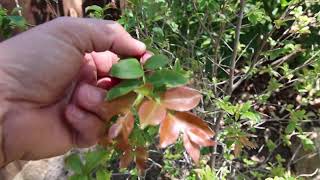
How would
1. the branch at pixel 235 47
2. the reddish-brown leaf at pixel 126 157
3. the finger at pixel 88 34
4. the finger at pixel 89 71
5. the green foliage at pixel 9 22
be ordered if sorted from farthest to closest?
the branch at pixel 235 47 → the green foliage at pixel 9 22 → the finger at pixel 89 71 → the finger at pixel 88 34 → the reddish-brown leaf at pixel 126 157

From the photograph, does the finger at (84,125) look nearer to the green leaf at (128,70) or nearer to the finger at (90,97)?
the finger at (90,97)

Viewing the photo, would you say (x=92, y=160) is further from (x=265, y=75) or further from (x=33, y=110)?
(x=265, y=75)

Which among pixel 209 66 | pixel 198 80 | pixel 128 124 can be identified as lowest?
pixel 209 66

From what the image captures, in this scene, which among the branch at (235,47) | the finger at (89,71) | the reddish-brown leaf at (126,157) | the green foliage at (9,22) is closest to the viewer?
the reddish-brown leaf at (126,157)

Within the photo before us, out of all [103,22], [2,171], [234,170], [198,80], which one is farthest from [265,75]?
[103,22]

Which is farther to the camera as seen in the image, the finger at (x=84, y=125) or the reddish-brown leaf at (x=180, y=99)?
the finger at (x=84, y=125)

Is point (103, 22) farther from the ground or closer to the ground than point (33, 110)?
farther from the ground

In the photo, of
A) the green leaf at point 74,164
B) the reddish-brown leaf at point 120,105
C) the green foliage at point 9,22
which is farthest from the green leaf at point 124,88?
the green foliage at point 9,22
